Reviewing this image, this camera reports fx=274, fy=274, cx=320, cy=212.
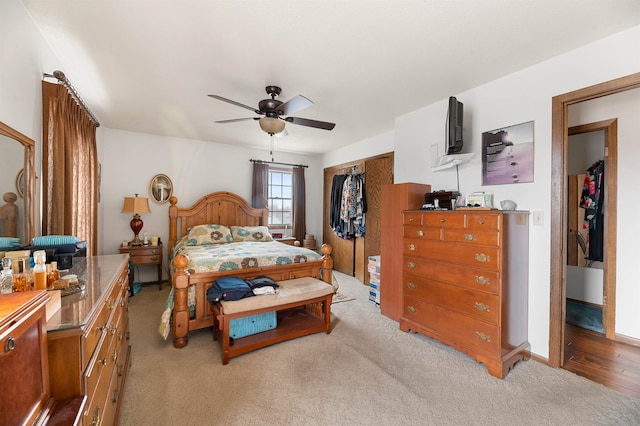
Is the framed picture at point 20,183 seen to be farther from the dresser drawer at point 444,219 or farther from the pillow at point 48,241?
the dresser drawer at point 444,219

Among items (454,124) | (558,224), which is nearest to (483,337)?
(558,224)

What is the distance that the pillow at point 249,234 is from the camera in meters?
4.52

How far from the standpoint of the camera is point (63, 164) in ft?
6.98

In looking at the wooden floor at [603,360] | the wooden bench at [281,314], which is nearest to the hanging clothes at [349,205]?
the wooden bench at [281,314]

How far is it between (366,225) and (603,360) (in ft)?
10.2

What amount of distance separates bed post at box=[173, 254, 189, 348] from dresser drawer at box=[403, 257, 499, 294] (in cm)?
217

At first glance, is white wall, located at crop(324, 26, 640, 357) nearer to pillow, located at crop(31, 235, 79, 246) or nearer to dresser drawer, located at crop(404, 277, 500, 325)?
dresser drawer, located at crop(404, 277, 500, 325)

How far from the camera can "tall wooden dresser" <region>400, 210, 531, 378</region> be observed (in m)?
2.14

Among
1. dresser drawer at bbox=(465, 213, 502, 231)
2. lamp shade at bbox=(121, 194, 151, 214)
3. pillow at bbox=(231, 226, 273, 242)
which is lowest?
pillow at bbox=(231, 226, 273, 242)

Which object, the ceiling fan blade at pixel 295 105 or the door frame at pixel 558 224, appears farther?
the ceiling fan blade at pixel 295 105

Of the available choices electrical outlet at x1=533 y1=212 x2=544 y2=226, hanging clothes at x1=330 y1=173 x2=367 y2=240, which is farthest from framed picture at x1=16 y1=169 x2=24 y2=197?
hanging clothes at x1=330 y1=173 x2=367 y2=240

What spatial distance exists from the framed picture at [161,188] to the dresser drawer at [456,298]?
160 inches

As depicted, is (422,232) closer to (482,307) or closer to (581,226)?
(482,307)

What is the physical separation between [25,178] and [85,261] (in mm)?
625
